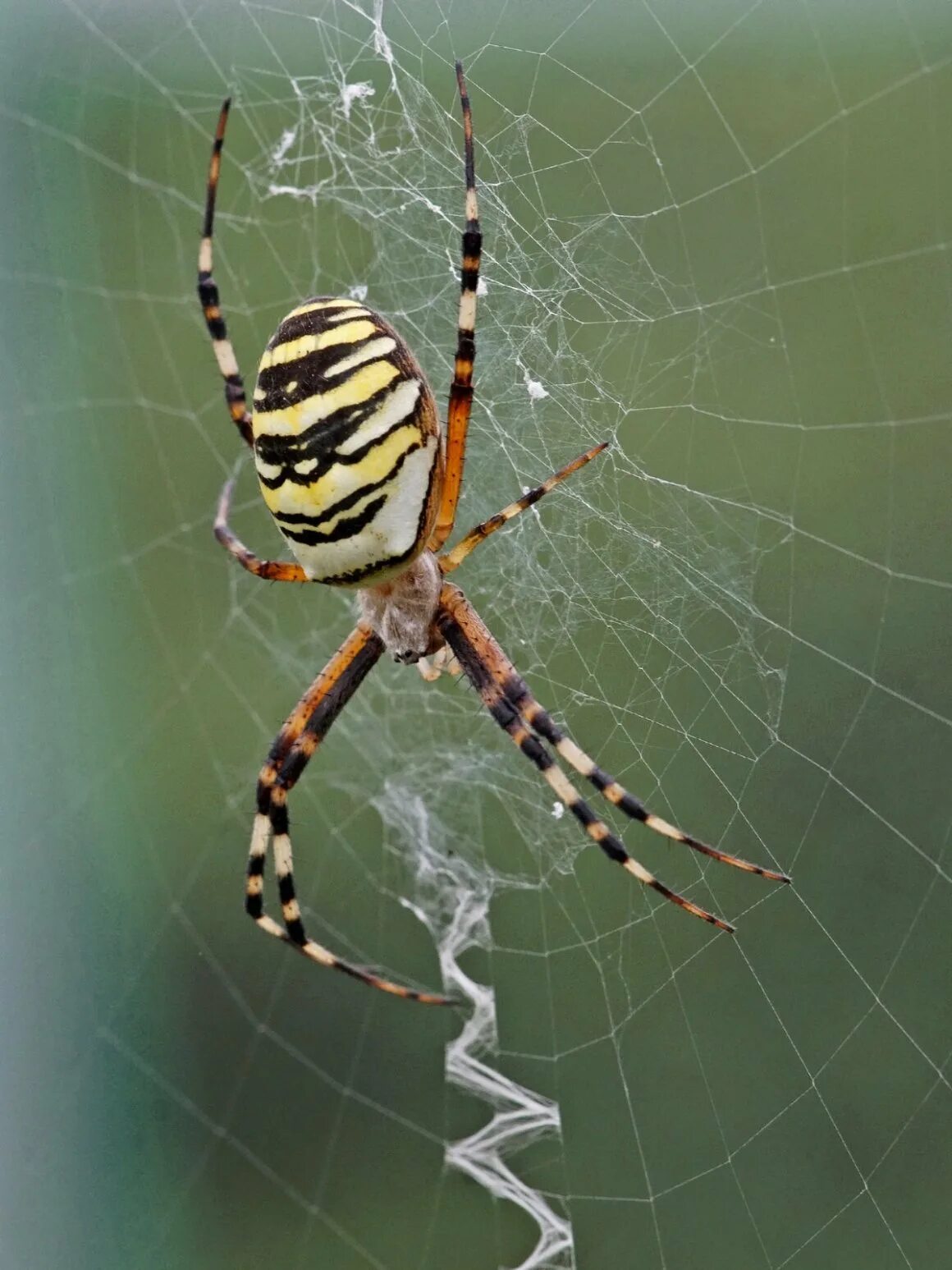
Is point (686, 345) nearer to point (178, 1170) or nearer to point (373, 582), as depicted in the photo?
point (373, 582)

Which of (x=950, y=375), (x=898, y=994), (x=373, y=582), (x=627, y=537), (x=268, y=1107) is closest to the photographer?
(x=373, y=582)

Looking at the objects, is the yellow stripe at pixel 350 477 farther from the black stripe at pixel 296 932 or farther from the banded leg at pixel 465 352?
the black stripe at pixel 296 932

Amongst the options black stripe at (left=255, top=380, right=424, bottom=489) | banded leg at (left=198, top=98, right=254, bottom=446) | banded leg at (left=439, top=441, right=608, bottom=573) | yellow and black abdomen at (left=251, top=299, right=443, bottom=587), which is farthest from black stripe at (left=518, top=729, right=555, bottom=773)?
banded leg at (left=198, top=98, right=254, bottom=446)

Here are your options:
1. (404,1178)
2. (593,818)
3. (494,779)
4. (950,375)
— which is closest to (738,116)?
(950,375)

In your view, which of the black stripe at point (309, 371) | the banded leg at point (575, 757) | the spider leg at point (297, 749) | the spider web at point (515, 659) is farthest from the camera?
the spider leg at point (297, 749)

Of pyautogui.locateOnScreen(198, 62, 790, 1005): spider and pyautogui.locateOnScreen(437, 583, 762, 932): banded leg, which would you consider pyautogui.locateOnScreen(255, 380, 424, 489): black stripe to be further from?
pyautogui.locateOnScreen(437, 583, 762, 932): banded leg

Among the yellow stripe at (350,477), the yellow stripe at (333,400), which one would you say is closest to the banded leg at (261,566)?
the yellow stripe at (350,477)
